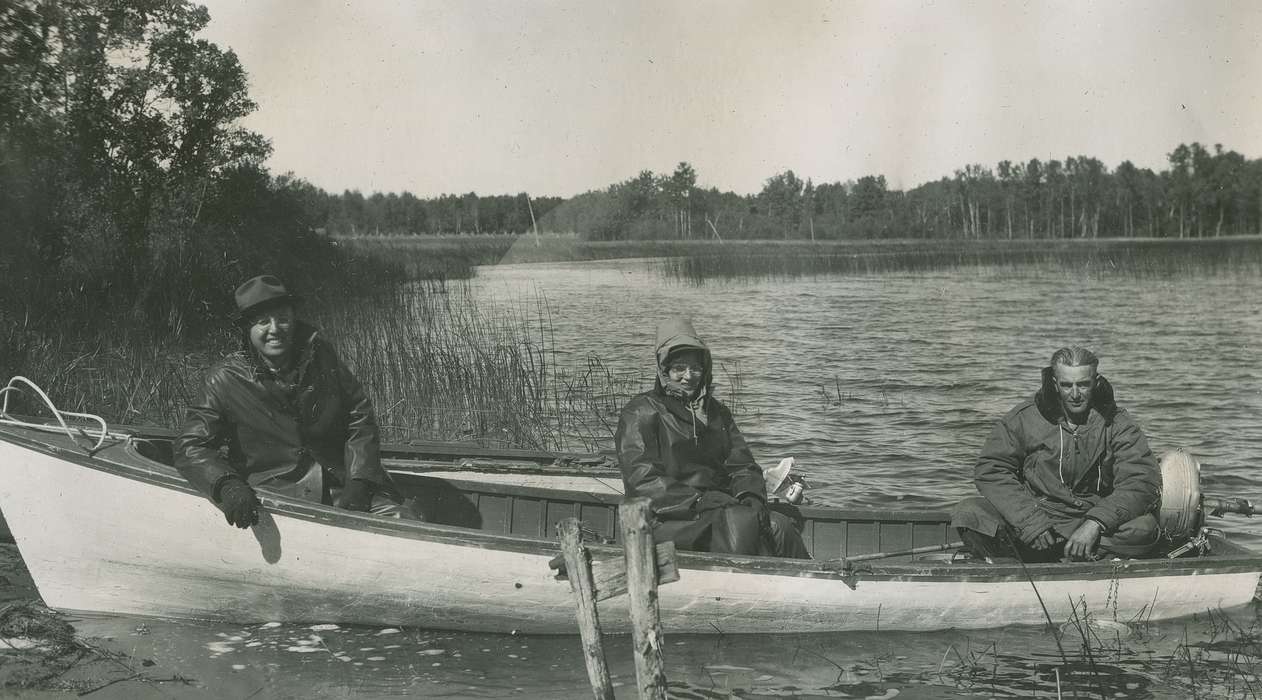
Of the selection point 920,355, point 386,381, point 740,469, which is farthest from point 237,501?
point 920,355

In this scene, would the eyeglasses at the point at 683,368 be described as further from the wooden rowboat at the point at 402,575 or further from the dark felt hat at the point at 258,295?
the dark felt hat at the point at 258,295

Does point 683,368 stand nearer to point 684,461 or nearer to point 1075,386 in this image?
point 684,461

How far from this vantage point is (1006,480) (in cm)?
602

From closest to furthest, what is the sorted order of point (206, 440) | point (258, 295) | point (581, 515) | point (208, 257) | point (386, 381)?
point (258, 295)
point (206, 440)
point (581, 515)
point (386, 381)
point (208, 257)

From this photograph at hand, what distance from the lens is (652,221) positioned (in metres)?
46.2

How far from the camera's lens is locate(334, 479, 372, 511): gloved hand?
5.73 m

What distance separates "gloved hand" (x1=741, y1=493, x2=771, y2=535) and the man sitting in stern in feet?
3.74

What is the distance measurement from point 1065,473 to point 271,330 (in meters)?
4.30

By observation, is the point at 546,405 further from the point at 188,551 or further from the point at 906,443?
the point at 188,551

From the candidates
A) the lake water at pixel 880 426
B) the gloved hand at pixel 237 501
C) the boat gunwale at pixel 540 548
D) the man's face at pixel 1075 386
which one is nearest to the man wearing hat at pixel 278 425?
the gloved hand at pixel 237 501

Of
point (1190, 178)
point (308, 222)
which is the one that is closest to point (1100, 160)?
point (1190, 178)

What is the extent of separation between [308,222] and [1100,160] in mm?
77387

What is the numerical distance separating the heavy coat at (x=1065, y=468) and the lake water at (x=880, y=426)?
0.65 m

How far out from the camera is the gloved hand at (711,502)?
570 centimetres
